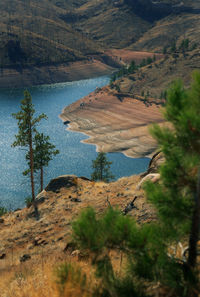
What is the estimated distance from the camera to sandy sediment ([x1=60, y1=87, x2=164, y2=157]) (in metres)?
93.2

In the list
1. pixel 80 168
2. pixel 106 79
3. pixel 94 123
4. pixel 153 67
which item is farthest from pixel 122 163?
pixel 106 79

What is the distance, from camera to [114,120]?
4624 inches

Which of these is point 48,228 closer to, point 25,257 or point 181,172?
point 25,257

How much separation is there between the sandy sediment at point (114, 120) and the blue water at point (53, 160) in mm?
4153

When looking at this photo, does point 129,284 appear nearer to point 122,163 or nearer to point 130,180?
point 130,180

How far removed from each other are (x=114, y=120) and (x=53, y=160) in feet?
140

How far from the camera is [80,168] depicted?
255 feet

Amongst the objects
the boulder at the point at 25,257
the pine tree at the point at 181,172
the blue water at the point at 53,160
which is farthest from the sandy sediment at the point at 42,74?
the pine tree at the point at 181,172

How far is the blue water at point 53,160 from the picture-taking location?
67375 millimetres

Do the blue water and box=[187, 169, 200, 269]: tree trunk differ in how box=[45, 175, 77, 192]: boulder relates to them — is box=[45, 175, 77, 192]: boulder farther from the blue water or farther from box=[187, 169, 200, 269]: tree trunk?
the blue water

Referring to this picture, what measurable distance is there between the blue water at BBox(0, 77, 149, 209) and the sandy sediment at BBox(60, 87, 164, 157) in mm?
4153

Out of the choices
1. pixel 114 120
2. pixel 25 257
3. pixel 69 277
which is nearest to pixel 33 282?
pixel 69 277

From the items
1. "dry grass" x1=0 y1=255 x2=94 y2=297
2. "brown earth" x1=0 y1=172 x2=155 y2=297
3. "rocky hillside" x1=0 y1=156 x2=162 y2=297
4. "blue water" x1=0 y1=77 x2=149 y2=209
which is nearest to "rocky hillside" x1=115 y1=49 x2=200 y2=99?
"blue water" x1=0 y1=77 x2=149 y2=209

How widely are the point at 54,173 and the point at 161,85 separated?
8595 centimetres
